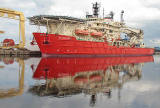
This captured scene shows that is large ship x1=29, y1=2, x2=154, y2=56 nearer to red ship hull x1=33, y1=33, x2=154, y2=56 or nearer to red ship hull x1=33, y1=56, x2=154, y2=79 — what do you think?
red ship hull x1=33, y1=33, x2=154, y2=56

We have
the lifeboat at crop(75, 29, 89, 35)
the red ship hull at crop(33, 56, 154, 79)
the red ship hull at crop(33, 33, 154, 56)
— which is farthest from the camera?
the lifeboat at crop(75, 29, 89, 35)

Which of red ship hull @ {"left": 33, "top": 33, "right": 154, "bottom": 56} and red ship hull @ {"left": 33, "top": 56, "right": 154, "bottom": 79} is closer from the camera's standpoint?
red ship hull @ {"left": 33, "top": 56, "right": 154, "bottom": 79}

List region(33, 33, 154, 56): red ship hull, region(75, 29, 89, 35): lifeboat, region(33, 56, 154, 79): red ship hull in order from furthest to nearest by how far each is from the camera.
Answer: region(75, 29, 89, 35): lifeboat → region(33, 33, 154, 56): red ship hull → region(33, 56, 154, 79): red ship hull

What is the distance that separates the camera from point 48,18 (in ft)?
107

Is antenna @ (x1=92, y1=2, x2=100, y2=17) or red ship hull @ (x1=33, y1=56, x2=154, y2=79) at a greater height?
antenna @ (x1=92, y1=2, x2=100, y2=17)

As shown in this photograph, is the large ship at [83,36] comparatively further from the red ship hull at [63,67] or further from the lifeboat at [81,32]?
the red ship hull at [63,67]

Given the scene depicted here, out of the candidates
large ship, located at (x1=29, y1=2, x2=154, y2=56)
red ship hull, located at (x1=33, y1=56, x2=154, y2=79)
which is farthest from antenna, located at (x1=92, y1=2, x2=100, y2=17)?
red ship hull, located at (x1=33, y1=56, x2=154, y2=79)

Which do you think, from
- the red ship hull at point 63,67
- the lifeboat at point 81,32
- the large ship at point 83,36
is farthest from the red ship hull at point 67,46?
the red ship hull at point 63,67

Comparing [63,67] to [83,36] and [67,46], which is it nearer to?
[67,46]

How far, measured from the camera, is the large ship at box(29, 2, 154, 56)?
3170 centimetres

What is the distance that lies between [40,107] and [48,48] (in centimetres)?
2521

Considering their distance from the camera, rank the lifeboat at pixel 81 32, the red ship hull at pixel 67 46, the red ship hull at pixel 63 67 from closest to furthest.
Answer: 1. the red ship hull at pixel 63 67
2. the red ship hull at pixel 67 46
3. the lifeboat at pixel 81 32

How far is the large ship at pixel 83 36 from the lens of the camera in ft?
104

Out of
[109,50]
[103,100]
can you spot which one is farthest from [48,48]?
[103,100]
